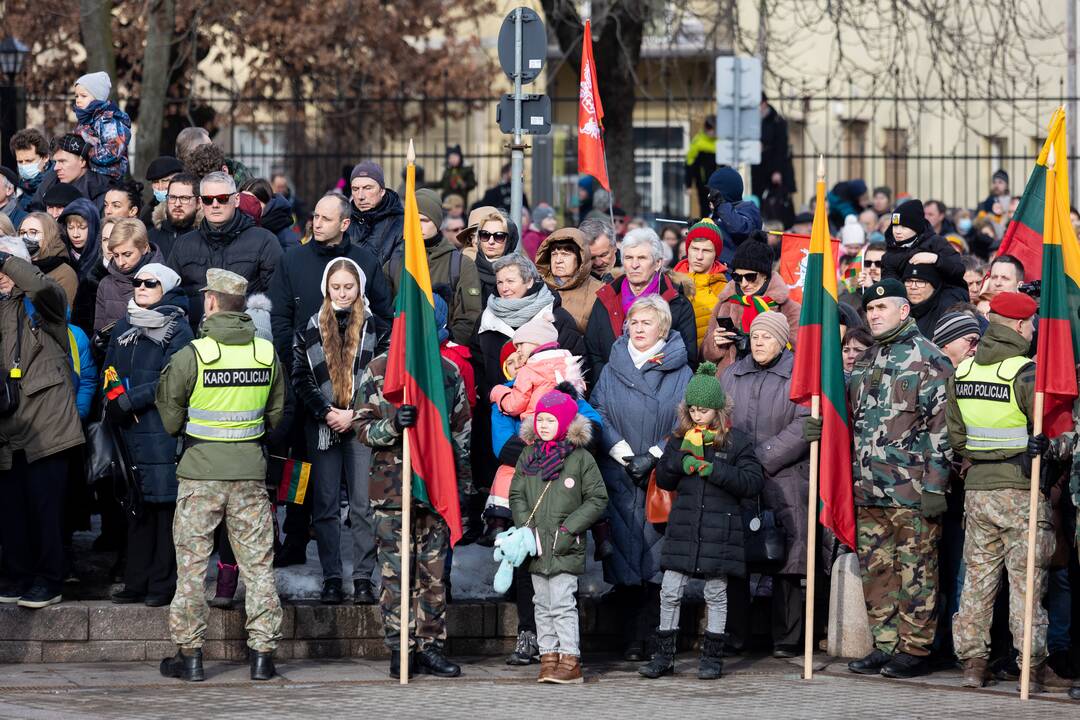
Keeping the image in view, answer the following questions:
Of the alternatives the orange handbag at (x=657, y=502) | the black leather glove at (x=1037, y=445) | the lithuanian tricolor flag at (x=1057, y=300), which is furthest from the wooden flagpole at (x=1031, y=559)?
the orange handbag at (x=657, y=502)

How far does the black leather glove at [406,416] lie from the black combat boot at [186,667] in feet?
4.93

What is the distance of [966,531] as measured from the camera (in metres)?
9.85

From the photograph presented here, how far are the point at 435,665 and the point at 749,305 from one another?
9.42 feet

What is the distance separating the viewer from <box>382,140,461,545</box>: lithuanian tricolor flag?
9852mm

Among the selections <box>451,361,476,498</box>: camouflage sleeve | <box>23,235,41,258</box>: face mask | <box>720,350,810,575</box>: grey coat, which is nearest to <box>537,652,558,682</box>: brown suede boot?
<box>451,361,476,498</box>: camouflage sleeve

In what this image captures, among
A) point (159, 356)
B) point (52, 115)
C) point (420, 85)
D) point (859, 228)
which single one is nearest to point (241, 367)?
point (159, 356)

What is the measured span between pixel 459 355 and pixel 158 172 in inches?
116

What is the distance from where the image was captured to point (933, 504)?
32.6ft

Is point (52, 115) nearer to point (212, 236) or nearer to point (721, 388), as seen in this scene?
point (212, 236)

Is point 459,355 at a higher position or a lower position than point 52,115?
lower

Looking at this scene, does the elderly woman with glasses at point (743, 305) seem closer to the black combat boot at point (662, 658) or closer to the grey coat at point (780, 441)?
the grey coat at point (780, 441)

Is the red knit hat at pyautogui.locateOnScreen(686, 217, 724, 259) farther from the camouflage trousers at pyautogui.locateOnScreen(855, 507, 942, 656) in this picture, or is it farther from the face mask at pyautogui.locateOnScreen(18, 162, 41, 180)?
the face mask at pyautogui.locateOnScreen(18, 162, 41, 180)

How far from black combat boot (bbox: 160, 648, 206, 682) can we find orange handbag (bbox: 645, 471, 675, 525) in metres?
2.47

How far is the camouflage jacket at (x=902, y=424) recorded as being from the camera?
9.98 metres
